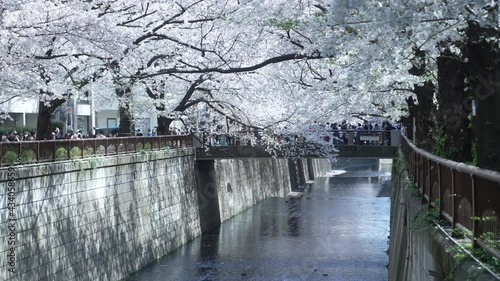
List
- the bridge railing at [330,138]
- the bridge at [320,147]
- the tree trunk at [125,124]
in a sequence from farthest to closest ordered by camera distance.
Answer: the bridge railing at [330,138]
the bridge at [320,147]
the tree trunk at [125,124]

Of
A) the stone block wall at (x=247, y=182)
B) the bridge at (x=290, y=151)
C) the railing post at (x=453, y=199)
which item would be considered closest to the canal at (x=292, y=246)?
the stone block wall at (x=247, y=182)

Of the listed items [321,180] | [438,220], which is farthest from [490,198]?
[321,180]

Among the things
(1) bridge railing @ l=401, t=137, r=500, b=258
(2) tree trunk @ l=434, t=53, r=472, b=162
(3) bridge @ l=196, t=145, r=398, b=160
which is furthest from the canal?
(1) bridge railing @ l=401, t=137, r=500, b=258

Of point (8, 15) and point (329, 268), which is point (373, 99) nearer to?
point (329, 268)

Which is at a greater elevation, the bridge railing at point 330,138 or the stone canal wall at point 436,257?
the bridge railing at point 330,138

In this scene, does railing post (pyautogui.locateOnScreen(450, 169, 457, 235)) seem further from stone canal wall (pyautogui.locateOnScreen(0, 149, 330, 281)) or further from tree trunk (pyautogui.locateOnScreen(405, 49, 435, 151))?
stone canal wall (pyautogui.locateOnScreen(0, 149, 330, 281))

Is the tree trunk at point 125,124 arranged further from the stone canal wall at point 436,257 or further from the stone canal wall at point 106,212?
the stone canal wall at point 436,257

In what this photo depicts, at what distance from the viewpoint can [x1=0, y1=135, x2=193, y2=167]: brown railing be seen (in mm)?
17766

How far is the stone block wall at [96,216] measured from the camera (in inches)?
712

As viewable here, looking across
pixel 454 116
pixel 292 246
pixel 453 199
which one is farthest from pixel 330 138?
pixel 453 199

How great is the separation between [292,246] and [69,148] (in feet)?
38.8

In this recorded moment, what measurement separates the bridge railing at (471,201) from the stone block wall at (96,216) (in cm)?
1108

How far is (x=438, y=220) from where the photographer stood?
8719mm

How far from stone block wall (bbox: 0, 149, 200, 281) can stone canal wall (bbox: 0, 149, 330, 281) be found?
27mm
